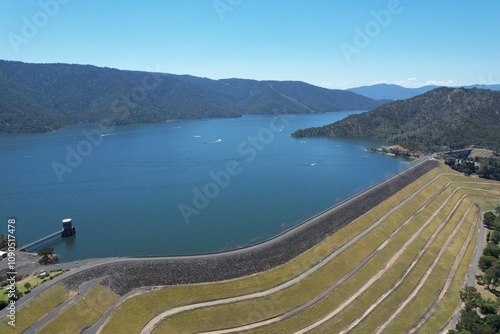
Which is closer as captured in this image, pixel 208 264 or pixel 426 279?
pixel 208 264

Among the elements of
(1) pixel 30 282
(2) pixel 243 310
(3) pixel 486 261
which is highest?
(1) pixel 30 282

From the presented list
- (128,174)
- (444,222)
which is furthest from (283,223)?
(128,174)

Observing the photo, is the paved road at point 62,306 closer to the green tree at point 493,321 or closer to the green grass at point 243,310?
the green grass at point 243,310

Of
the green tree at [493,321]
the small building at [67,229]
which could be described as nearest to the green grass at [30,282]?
the small building at [67,229]

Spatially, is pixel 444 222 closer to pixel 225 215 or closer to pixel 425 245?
pixel 425 245

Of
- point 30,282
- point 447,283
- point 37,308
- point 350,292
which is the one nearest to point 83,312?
point 37,308

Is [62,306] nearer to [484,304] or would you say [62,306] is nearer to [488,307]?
[484,304]
